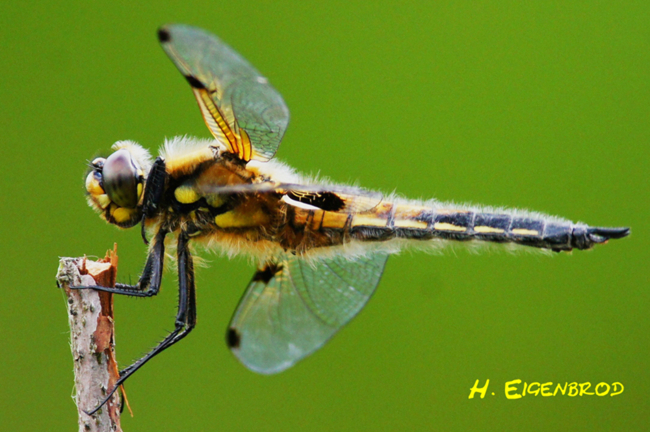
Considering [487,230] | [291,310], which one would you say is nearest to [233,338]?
[291,310]

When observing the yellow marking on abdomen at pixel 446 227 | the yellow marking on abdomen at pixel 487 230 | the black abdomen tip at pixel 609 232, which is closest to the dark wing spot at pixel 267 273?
the yellow marking on abdomen at pixel 446 227

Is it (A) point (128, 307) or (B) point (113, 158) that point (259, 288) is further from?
(A) point (128, 307)

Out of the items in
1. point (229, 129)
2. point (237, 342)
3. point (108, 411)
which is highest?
point (229, 129)

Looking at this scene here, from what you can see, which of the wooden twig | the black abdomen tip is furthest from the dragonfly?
the wooden twig

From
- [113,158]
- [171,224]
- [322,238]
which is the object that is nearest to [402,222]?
[322,238]

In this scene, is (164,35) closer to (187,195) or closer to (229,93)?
(229,93)

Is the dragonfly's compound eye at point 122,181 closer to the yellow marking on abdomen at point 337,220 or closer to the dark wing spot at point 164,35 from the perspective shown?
the dark wing spot at point 164,35
